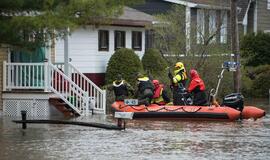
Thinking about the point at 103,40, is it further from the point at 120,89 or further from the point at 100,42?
the point at 120,89

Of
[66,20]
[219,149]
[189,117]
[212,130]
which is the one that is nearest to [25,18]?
[66,20]

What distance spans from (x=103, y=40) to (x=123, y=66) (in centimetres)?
189

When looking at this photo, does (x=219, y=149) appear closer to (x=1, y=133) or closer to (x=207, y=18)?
(x=1, y=133)

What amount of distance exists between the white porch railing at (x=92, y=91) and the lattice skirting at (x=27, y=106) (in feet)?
5.32

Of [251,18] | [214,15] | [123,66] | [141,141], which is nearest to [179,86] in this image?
[141,141]

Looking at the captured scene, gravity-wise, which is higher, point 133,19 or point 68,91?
point 133,19

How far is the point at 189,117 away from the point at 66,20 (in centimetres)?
864

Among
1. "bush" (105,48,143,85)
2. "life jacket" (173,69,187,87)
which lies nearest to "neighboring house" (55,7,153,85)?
"bush" (105,48,143,85)

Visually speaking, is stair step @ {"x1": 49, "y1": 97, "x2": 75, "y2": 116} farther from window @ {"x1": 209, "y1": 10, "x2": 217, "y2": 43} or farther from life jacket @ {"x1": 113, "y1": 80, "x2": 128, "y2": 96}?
window @ {"x1": 209, "y1": 10, "x2": 217, "y2": 43}

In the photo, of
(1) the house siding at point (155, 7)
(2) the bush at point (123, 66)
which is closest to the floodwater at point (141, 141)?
(2) the bush at point (123, 66)

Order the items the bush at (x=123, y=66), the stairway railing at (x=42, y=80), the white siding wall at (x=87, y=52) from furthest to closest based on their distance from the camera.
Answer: the bush at (x=123, y=66) < the white siding wall at (x=87, y=52) < the stairway railing at (x=42, y=80)

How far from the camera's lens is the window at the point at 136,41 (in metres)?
35.0

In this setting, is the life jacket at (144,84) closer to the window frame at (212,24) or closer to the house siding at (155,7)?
the window frame at (212,24)

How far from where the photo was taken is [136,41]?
35.3m
